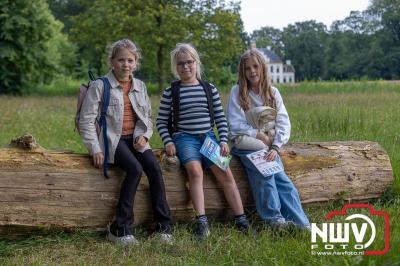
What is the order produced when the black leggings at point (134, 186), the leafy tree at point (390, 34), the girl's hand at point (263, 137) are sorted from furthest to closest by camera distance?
the leafy tree at point (390, 34)
the girl's hand at point (263, 137)
the black leggings at point (134, 186)

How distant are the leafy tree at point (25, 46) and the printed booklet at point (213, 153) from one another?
24425 mm

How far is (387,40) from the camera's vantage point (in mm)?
63375

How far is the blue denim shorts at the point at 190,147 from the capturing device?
4727 millimetres

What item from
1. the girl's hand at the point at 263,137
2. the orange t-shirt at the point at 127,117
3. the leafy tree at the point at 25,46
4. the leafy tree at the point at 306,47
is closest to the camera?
the orange t-shirt at the point at 127,117

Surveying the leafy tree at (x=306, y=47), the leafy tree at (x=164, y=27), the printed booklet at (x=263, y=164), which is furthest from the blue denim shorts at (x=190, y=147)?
the leafy tree at (x=306, y=47)

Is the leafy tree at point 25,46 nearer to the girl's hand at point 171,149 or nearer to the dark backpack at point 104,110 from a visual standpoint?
the dark backpack at point 104,110

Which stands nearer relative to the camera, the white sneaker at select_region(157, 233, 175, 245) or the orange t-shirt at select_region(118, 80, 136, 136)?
the white sneaker at select_region(157, 233, 175, 245)

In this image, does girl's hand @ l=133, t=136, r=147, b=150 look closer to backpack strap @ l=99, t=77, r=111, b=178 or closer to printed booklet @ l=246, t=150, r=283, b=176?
backpack strap @ l=99, t=77, r=111, b=178

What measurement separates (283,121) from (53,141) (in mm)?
5044

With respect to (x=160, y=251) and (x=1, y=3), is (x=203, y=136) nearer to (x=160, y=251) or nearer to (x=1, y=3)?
(x=160, y=251)

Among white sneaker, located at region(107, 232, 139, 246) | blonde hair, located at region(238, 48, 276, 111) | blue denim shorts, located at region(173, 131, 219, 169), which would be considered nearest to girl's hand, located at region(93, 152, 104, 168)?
white sneaker, located at region(107, 232, 139, 246)

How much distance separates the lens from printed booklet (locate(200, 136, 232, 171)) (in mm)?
4707

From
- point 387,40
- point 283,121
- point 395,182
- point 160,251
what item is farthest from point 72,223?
point 387,40

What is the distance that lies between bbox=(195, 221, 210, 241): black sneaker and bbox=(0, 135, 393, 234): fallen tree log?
32 cm
